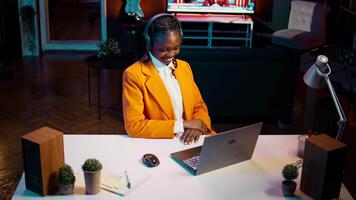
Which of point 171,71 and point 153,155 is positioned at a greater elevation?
point 171,71

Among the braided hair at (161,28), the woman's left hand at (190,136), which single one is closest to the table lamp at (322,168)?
the woman's left hand at (190,136)

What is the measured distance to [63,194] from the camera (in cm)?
211

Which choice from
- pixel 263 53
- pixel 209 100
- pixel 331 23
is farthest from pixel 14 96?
pixel 331 23

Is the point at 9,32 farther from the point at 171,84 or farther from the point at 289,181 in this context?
the point at 289,181

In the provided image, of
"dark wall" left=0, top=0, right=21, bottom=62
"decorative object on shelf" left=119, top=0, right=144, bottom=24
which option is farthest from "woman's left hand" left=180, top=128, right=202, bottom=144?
"dark wall" left=0, top=0, right=21, bottom=62

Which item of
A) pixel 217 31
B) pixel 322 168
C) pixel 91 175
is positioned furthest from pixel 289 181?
pixel 217 31

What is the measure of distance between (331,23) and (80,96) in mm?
3933

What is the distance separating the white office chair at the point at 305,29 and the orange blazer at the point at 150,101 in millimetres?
3629

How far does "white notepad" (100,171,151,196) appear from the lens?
2.16 meters

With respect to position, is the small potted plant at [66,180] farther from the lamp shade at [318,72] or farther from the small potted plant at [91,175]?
the lamp shade at [318,72]

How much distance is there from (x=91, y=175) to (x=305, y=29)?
526 cm

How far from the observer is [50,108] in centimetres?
535

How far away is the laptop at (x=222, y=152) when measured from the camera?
85.9 inches

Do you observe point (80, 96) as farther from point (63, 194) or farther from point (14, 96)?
point (63, 194)
